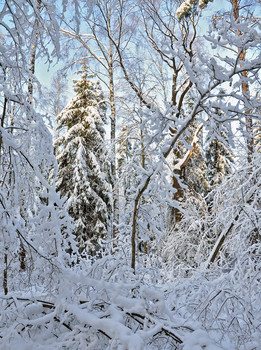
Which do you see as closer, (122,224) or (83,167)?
(122,224)

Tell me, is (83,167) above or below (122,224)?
above

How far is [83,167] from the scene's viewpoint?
12344 mm

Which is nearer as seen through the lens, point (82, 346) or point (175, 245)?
point (82, 346)

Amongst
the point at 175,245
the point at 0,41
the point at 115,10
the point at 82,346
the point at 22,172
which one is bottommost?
the point at 175,245

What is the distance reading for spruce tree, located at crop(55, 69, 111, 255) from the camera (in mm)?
12086

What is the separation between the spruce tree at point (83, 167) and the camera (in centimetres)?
1209

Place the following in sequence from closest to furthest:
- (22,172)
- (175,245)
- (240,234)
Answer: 1. (22,172)
2. (240,234)
3. (175,245)

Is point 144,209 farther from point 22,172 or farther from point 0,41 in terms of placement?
point 0,41

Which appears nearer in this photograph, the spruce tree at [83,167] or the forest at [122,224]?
the forest at [122,224]

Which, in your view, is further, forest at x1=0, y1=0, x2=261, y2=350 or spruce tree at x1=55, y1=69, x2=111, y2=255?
spruce tree at x1=55, y1=69, x2=111, y2=255

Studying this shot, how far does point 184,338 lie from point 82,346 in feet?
1.69

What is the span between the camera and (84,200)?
1216cm

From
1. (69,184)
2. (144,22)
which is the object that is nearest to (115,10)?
(144,22)

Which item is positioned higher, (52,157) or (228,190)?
(52,157)
